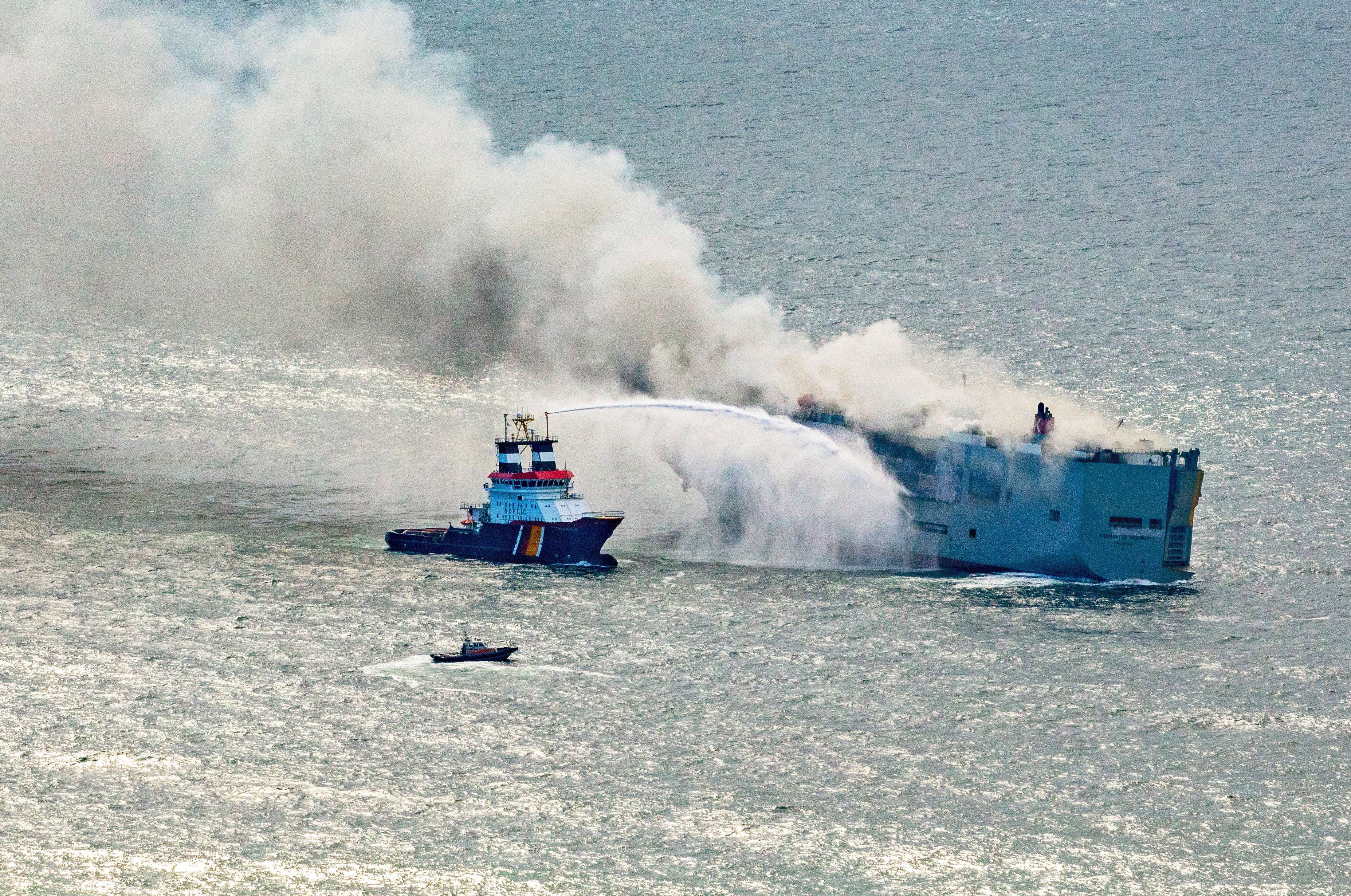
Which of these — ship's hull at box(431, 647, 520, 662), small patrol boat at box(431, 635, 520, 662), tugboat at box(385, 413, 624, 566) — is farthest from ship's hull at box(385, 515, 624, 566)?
ship's hull at box(431, 647, 520, 662)

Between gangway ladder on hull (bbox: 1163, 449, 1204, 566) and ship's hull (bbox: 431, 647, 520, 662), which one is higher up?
gangway ladder on hull (bbox: 1163, 449, 1204, 566)

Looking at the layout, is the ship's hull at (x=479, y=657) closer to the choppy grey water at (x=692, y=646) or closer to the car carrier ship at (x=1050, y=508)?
the choppy grey water at (x=692, y=646)

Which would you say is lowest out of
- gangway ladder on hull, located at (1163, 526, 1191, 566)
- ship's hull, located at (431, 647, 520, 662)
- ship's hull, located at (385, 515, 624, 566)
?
ship's hull, located at (431, 647, 520, 662)

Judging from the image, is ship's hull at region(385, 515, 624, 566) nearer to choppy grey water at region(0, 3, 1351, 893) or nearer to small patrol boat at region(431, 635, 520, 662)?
choppy grey water at region(0, 3, 1351, 893)

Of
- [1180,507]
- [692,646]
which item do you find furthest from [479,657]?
[1180,507]

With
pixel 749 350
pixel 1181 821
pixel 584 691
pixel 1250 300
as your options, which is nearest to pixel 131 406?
pixel 749 350

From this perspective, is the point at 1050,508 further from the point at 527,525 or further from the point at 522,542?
the point at 522,542

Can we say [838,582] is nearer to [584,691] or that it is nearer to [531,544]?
[531,544]
